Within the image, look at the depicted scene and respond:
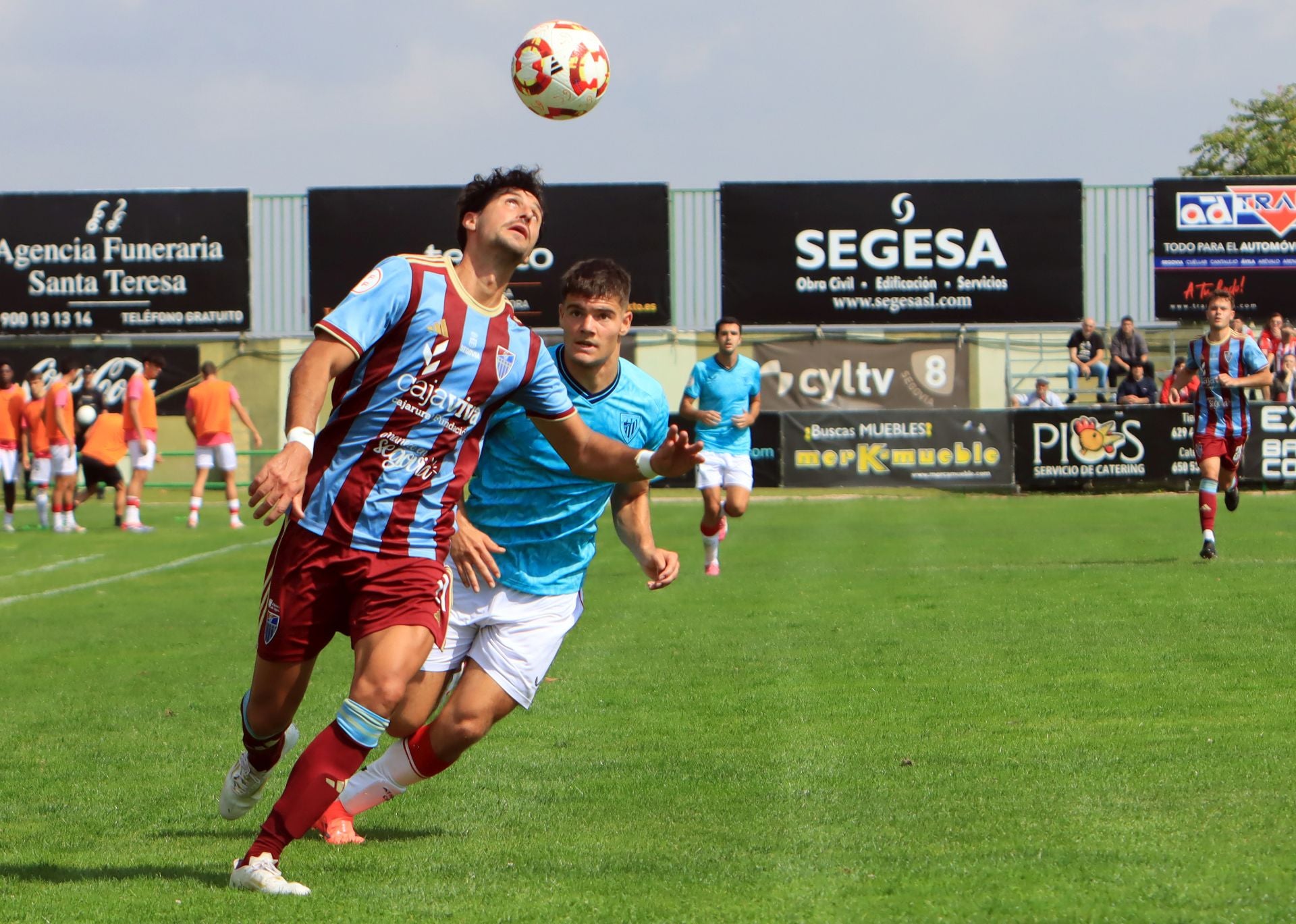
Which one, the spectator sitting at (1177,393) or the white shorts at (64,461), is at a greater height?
the spectator sitting at (1177,393)

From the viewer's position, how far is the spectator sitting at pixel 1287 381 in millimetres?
27531

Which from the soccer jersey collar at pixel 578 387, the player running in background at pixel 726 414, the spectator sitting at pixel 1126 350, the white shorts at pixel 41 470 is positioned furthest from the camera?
the spectator sitting at pixel 1126 350

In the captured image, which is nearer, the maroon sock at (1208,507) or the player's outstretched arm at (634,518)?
the player's outstretched arm at (634,518)

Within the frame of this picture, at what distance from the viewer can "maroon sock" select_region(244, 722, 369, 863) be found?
181 inches

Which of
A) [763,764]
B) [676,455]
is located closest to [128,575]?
[763,764]

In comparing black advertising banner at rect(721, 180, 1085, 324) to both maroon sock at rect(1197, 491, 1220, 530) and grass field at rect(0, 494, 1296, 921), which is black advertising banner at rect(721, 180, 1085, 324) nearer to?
maroon sock at rect(1197, 491, 1220, 530)

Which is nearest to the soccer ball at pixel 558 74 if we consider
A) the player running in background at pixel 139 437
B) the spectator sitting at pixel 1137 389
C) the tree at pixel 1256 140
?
the player running in background at pixel 139 437

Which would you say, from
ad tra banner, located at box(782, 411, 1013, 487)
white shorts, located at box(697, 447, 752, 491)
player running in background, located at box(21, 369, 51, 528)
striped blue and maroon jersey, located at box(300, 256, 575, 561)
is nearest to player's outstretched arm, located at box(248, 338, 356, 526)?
striped blue and maroon jersey, located at box(300, 256, 575, 561)

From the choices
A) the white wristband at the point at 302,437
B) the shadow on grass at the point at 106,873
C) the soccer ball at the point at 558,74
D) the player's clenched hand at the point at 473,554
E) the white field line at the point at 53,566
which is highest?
the soccer ball at the point at 558,74

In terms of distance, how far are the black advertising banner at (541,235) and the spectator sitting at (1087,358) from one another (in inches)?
337

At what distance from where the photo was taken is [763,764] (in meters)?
6.43

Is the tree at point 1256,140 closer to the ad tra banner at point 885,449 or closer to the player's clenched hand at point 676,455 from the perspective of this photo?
the ad tra banner at point 885,449

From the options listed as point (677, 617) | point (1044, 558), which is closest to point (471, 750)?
point (677, 617)

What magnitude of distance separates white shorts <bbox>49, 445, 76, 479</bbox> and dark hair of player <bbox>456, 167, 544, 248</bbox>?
17.6 meters
